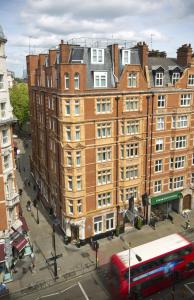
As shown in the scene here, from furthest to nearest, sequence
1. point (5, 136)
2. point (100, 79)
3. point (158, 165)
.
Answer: point (158, 165) → point (100, 79) → point (5, 136)

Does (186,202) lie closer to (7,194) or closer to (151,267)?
(151,267)

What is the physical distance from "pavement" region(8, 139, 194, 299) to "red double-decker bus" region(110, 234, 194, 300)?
20.6 ft

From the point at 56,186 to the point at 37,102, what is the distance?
14601 millimetres

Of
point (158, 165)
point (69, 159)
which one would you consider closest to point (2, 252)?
point (69, 159)

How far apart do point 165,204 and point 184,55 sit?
21.6 m

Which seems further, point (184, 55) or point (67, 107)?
point (184, 55)

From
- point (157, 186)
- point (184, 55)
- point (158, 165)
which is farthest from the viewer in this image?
point (157, 186)

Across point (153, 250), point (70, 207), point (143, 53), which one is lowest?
point (153, 250)

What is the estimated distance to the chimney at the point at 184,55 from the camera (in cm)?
3656

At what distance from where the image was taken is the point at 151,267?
83.6 ft

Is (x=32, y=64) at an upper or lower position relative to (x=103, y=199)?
upper

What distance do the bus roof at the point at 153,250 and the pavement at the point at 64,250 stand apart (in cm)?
642

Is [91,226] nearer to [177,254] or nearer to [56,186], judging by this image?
[56,186]

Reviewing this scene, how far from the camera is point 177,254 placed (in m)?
26.9
